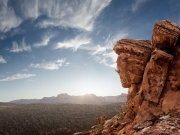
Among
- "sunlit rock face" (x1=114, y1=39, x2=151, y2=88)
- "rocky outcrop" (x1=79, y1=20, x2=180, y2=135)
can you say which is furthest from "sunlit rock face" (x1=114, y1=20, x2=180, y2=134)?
"sunlit rock face" (x1=114, y1=39, x2=151, y2=88)

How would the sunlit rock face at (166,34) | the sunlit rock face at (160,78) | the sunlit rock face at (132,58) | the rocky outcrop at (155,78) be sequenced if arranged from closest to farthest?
the rocky outcrop at (155,78) → the sunlit rock face at (160,78) → the sunlit rock face at (166,34) → the sunlit rock face at (132,58)

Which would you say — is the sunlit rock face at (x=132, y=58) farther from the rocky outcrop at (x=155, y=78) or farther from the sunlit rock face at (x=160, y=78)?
the sunlit rock face at (x=160, y=78)

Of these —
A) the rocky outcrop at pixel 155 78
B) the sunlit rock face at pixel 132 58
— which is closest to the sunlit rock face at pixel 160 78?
the rocky outcrop at pixel 155 78

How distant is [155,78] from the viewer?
20.0 m

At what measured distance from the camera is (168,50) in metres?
20.8

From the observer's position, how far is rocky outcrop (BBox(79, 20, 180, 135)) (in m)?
17.0

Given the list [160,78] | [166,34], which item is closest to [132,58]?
[160,78]

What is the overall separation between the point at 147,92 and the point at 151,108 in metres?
2.16

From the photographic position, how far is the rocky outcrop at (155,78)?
1700 cm

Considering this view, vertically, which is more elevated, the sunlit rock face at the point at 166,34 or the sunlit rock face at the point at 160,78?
the sunlit rock face at the point at 166,34

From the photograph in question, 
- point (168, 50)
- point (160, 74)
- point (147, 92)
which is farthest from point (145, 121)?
point (168, 50)

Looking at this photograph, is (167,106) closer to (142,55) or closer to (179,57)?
(179,57)

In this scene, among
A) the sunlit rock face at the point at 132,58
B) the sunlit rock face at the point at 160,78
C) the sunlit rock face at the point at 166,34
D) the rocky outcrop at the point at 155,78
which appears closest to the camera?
the rocky outcrop at the point at 155,78

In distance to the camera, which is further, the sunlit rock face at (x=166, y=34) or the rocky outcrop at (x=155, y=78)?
the sunlit rock face at (x=166, y=34)
